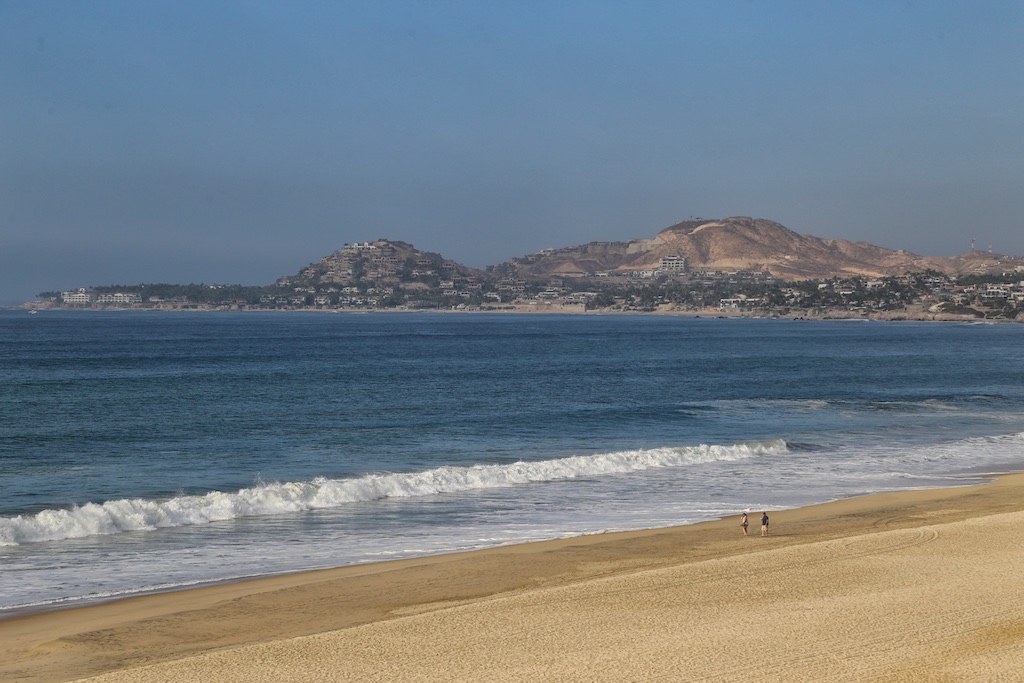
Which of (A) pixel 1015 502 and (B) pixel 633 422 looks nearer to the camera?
(A) pixel 1015 502

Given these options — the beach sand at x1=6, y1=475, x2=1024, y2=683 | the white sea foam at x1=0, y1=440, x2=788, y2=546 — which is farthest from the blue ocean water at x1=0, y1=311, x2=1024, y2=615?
the beach sand at x1=6, y1=475, x2=1024, y2=683

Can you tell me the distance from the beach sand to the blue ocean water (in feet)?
6.02

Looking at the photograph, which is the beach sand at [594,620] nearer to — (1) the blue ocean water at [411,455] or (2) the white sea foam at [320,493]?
(1) the blue ocean water at [411,455]

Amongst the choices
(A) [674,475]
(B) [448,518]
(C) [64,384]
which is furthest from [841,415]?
(C) [64,384]

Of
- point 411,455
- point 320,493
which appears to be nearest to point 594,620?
point 320,493

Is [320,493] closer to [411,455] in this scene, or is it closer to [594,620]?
[411,455]

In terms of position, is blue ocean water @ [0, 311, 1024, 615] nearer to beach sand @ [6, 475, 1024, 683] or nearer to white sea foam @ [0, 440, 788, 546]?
white sea foam @ [0, 440, 788, 546]

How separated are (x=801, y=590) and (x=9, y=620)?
36.2 ft

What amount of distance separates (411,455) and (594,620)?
17775 mm

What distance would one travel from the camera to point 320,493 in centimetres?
2305

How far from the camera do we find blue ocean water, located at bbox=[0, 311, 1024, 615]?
727 inches

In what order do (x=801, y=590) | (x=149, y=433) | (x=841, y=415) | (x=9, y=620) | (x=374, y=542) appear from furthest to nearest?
(x=841, y=415) → (x=149, y=433) → (x=374, y=542) → (x=801, y=590) → (x=9, y=620)

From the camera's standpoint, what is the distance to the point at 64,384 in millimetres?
53781

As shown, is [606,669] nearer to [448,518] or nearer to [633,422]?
[448,518]
